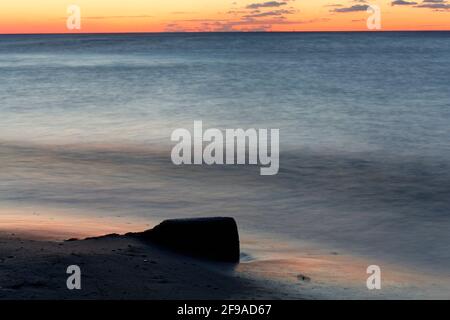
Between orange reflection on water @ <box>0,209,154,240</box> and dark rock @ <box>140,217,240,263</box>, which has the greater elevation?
dark rock @ <box>140,217,240,263</box>

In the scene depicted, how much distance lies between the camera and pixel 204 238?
5.99 meters

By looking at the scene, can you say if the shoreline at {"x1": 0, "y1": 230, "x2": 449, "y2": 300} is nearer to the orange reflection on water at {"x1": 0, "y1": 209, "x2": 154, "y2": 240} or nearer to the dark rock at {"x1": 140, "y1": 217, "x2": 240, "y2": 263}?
the dark rock at {"x1": 140, "y1": 217, "x2": 240, "y2": 263}

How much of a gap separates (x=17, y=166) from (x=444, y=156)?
28.3 ft

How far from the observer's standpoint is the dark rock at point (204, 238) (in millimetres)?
5961

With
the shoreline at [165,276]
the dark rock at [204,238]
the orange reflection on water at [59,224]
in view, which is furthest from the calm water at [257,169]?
the dark rock at [204,238]

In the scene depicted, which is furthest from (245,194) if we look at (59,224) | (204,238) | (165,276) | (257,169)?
(165,276)

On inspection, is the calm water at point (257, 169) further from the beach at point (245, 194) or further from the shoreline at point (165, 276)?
the shoreline at point (165, 276)

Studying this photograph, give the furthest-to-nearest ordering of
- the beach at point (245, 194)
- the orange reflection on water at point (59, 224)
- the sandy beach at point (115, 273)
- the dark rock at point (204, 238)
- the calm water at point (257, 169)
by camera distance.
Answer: the calm water at point (257, 169) < the orange reflection on water at point (59, 224) < the dark rock at point (204, 238) < the beach at point (245, 194) < the sandy beach at point (115, 273)

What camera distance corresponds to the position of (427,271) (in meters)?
6.61

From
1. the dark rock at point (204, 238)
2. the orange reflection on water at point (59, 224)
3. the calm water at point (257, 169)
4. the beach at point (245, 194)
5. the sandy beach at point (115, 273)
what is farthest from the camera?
the calm water at point (257, 169)

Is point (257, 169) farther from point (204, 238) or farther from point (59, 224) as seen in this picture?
point (204, 238)

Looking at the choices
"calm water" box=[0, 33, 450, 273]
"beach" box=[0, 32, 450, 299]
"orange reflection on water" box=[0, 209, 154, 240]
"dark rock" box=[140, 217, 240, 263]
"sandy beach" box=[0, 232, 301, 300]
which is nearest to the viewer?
"sandy beach" box=[0, 232, 301, 300]

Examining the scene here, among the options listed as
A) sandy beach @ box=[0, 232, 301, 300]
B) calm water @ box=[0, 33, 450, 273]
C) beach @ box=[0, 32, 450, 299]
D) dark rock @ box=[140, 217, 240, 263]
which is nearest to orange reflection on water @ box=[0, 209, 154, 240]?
beach @ box=[0, 32, 450, 299]

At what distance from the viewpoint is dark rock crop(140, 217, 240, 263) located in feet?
19.6
